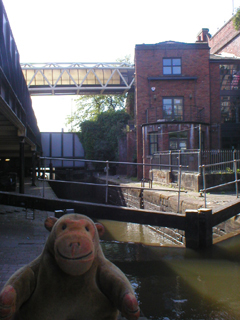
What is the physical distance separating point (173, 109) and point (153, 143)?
11.9ft

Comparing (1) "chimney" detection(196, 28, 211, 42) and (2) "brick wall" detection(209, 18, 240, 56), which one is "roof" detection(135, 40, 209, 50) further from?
(1) "chimney" detection(196, 28, 211, 42)

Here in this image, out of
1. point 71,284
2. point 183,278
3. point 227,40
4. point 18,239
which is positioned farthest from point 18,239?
point 227,40

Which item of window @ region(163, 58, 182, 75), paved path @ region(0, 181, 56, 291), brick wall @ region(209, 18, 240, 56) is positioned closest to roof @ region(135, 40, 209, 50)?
window @ region(163, 58, 182, 75)

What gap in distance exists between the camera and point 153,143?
891 inches

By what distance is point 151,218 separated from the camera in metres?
7.83

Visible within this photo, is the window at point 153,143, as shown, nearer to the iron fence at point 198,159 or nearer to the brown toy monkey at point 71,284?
the iron fence at point 198,159

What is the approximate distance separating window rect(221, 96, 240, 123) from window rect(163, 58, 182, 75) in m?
4.26

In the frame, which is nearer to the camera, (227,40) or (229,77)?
(229,77)

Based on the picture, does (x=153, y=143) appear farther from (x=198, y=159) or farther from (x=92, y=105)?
(x=92, y=105)

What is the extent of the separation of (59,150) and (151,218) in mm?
29305

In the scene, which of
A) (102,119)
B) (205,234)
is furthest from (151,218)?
(102,119)

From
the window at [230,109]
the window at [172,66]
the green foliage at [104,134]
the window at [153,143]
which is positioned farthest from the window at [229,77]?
the green foliage at [104,134]

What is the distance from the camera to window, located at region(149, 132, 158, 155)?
22263 mm

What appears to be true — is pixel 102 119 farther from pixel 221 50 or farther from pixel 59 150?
pixel 221 50
